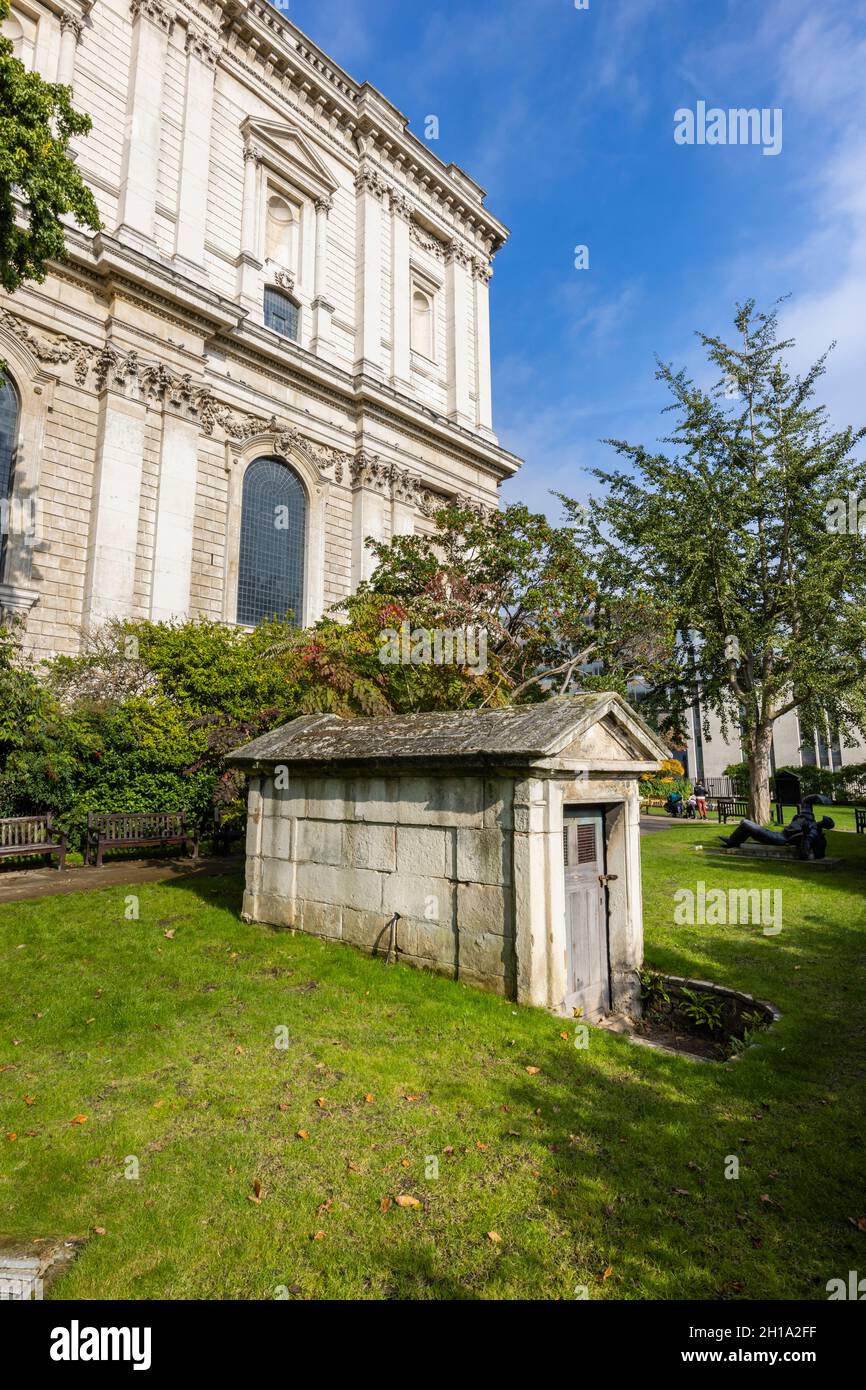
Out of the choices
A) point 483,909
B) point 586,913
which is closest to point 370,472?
point 586,913

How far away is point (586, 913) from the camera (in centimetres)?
775

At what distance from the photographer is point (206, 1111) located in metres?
4.80

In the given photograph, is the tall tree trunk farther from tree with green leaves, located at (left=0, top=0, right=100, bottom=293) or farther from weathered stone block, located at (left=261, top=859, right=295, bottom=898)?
tree with green leaves, located at (left=0, top=0, right=100, bottom=293)

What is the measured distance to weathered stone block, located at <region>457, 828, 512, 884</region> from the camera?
6.61 meters

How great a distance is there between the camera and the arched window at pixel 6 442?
18656 mm

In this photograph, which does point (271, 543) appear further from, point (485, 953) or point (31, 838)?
point (485, 953)

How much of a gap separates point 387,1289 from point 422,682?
34.0ft

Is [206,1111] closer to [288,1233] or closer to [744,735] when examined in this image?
[288,1233]

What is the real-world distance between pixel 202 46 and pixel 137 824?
28016mm

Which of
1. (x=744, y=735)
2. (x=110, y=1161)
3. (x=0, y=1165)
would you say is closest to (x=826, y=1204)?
(x=110, y=1161)

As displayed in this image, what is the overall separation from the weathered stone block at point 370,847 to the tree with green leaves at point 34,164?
40.1 feet

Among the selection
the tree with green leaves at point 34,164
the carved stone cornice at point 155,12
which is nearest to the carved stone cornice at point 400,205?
the carved stone cornice at point 155,12

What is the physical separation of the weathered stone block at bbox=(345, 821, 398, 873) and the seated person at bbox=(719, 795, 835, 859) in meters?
13.1
